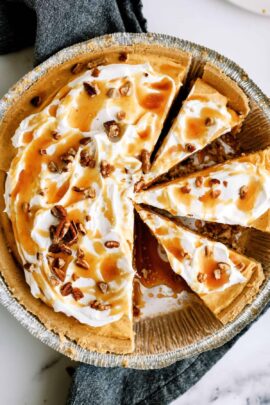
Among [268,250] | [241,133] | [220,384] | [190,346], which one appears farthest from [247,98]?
[220,384]

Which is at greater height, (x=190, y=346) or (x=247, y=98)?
(x=247, y=98)

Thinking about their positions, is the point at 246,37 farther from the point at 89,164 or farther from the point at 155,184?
the point at 89,164

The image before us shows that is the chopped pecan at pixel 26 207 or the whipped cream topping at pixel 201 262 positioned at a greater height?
the chopped pecan at pixel 26 207

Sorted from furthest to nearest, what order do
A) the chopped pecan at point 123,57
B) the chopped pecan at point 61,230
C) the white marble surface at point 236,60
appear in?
the white marble surface at point 236,60 < the chopped pecan at point 123,57 < the chopped pecan at point 61,230

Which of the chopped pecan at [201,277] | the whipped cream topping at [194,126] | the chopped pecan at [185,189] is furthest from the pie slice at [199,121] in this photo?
the chopped pecan at [201,277]

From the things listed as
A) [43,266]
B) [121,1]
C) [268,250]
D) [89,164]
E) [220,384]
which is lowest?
[220,384]

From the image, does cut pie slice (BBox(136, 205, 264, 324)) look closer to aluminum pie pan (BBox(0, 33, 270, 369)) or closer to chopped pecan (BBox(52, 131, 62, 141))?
aluminum pie pan (BBox(0, 33, 270, 369))

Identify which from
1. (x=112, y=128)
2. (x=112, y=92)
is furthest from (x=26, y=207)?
(x=112, y=92)

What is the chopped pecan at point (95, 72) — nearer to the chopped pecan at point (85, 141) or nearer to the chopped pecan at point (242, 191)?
the chopped pecan at point (85, 141)
